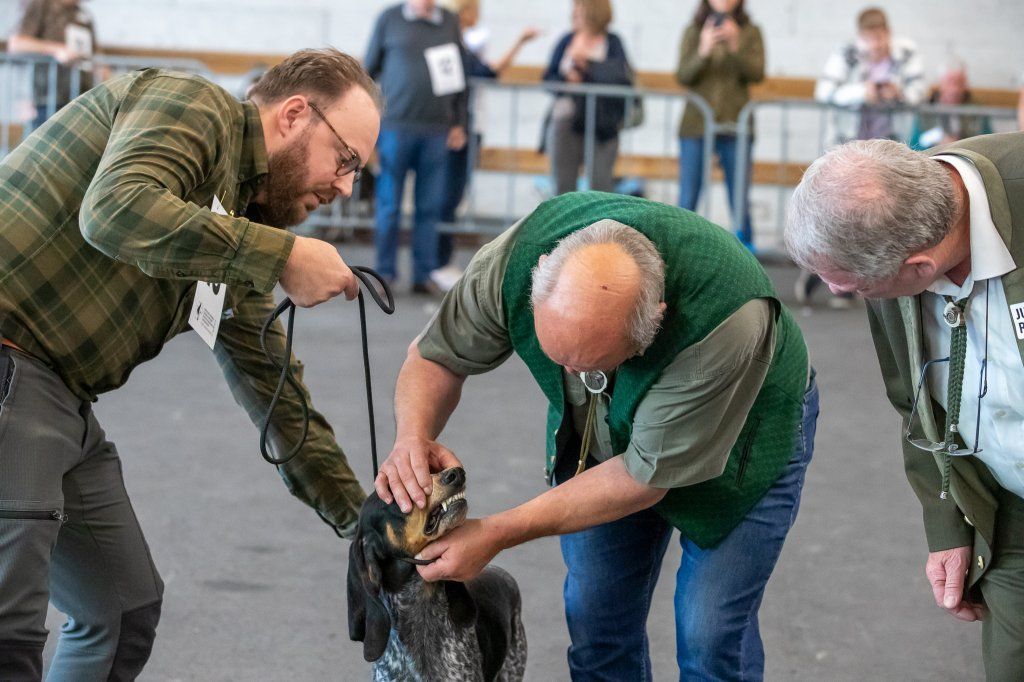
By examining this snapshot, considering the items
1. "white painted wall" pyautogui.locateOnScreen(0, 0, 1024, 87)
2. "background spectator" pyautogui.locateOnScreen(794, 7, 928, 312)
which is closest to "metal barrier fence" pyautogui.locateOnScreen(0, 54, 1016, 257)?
"background spectator" pyautogui.locateOnScreen(794, 7, 928, 312)

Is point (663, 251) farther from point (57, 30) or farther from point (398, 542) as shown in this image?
point (57, 30)

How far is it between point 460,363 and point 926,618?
6.75 feet

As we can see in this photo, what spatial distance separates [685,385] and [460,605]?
777 mm

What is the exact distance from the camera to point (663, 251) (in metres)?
2.07

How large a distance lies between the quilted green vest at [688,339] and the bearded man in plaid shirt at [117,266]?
1.29 feet

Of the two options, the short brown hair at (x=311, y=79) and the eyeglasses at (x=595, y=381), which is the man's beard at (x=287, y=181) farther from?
the eyeglasses at (x=595, y=381)

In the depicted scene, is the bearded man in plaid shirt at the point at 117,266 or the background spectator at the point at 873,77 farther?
the background spectator at the point at 873,77

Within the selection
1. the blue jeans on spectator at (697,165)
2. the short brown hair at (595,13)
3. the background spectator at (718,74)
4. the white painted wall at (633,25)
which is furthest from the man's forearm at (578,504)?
the white painted wall at (633,25)

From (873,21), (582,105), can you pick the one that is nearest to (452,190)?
(582,105)

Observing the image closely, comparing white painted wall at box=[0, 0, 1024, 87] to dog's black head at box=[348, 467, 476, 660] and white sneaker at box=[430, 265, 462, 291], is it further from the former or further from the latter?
dog's black head at box=[348, 467, 476, 660]

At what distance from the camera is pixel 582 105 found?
8539mm

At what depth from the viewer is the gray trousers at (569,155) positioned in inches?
336

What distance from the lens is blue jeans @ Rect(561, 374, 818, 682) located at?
2.37 metres

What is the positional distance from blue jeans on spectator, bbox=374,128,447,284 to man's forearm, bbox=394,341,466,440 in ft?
19.3
